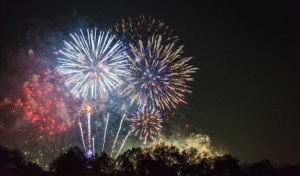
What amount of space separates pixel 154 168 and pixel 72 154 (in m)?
10.7

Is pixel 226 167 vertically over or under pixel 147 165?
under

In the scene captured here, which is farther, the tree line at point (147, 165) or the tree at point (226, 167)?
the tree line at point (147, 165)

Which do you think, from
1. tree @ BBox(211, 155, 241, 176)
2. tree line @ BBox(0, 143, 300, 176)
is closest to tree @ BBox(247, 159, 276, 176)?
tree line @ BBox(0, 143, 300, 176)

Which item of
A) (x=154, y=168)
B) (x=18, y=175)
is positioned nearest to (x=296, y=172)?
(x=154, y=168)

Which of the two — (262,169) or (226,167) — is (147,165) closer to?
(226,167)

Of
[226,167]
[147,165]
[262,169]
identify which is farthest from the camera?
[147,165]

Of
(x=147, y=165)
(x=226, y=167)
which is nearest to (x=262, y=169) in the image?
(x=226, y=167)

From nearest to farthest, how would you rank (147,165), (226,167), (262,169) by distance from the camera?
(226,167)
(262,169)
(147,165)

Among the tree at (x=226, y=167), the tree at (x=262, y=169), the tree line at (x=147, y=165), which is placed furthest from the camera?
the tree at (x=262, y=169)

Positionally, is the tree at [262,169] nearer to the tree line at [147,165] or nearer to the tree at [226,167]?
the tree line at [147,165]

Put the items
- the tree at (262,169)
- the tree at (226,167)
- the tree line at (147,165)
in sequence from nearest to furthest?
the tree at (226,167) < the tree line at (147,165) < the tree at (262,169)

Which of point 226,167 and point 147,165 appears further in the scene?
point 147,165

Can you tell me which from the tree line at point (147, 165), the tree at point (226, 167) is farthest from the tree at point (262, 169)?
the tree at point (226, 167)

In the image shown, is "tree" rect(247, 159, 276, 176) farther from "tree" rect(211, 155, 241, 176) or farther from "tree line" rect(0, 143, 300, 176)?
"tree" rect(211, 155, 241, 176)
